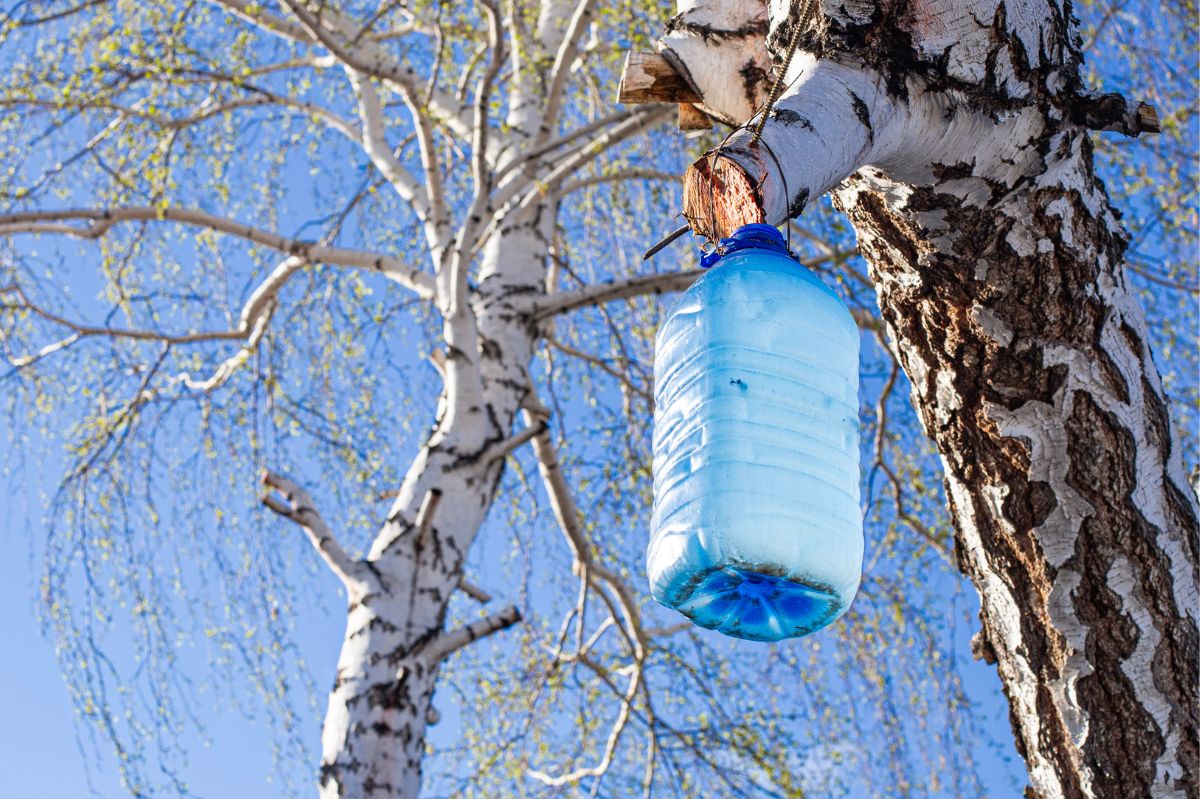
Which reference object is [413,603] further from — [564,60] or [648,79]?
[648,79]

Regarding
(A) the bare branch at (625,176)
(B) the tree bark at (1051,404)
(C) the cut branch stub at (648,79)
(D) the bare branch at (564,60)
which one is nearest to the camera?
(B) the tree bark at (1051,404)

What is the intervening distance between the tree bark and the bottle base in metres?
0.71

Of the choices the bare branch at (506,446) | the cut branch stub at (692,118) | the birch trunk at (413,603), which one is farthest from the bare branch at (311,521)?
the cut branch stub at (692,118)

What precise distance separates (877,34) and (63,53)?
17.1ft

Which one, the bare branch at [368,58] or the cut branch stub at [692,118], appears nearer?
the cut branch stub at [692,118]

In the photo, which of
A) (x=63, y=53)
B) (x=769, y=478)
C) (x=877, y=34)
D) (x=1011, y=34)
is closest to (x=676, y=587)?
(x=769, y=478)

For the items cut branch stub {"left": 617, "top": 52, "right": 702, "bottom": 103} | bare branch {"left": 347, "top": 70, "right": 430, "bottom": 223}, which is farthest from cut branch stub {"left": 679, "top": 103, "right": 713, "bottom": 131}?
bare branch {"left": 347, "top": 70, "right": 430, "bottom": 223}

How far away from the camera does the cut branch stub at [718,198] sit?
1354 mm

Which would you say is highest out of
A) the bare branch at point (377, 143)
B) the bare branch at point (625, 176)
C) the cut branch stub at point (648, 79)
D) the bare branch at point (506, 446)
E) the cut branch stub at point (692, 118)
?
the bare branch at point (377, 143)

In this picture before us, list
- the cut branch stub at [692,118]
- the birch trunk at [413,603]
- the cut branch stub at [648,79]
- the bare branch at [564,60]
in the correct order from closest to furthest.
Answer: the cut branch stub at [648,79] < the cut branch stub at [692,118] < the birch trunk at [413,603] < the bare branch at [564,60]

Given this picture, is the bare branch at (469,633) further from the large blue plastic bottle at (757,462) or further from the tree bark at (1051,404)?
the large blue plastic bottle at (757,462)

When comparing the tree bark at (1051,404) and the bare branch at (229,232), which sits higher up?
the bare branch at (229,232)

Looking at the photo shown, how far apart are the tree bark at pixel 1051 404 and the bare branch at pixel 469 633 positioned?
6.94 feet

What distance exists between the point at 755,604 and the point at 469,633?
2.58 m
